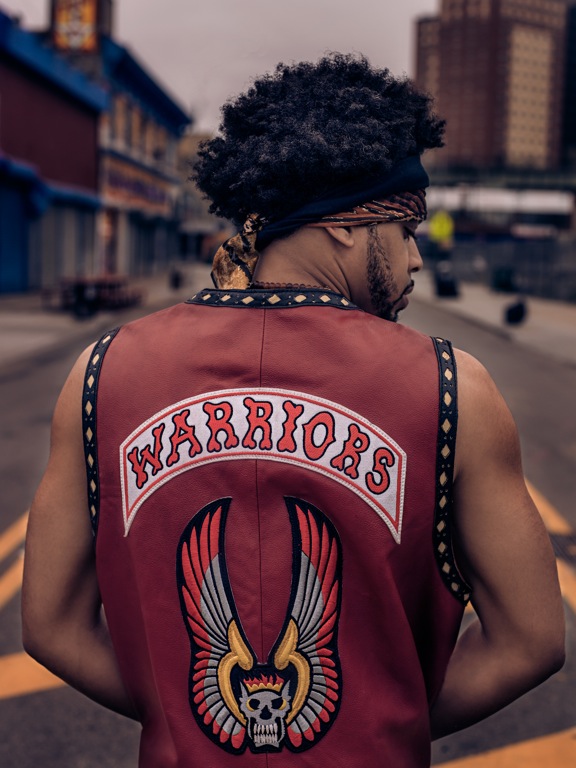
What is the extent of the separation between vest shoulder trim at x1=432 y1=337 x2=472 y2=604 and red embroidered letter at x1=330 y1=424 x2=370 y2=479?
0.39 ft

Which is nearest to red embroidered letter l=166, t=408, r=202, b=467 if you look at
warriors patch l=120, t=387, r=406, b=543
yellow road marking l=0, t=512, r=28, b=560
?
warriors patch l=120, t=387, r=406, b=543

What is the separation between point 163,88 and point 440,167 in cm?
6774

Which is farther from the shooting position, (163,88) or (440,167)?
(440,167)

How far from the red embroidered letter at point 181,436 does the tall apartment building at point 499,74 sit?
7030 inches

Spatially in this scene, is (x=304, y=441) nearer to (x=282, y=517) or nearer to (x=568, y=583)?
(x=282, y=517)

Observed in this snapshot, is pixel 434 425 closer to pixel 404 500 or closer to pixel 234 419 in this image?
pixel 404 500

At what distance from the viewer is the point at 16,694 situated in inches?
154

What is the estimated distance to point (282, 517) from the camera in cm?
146

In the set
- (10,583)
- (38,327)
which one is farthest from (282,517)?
(38,327)

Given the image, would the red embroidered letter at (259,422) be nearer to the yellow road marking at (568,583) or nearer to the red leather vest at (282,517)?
the red leather vest at (282,517)

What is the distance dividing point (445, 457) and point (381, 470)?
104 millimetres

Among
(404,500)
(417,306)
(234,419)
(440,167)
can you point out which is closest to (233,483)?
(234,419)

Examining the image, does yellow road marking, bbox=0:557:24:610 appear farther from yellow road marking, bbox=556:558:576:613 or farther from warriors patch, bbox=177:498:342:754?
warriors patch, bbox=177:498:342:754

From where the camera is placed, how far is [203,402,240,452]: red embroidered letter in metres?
1.46
